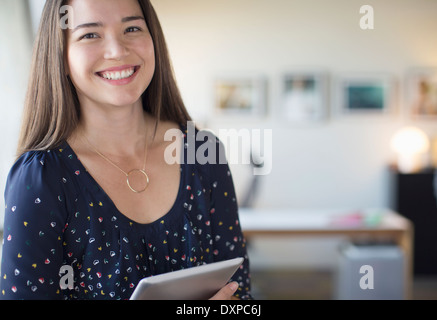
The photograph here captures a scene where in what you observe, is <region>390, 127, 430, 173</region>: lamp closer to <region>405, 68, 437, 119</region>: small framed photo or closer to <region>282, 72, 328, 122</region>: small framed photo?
<region>405, 68, 437, 119</region>: small framed photo

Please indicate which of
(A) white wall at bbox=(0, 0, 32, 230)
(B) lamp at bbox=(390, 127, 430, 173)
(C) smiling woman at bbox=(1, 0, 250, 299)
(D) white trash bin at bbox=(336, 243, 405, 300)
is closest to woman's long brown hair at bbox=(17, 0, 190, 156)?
(C) smiling woman at bbox=(1, 0, 250, 299)

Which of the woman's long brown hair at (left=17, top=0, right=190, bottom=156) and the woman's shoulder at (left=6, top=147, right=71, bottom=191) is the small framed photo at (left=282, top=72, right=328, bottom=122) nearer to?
the woman's long brown hair at (left=17, top=0, right=190, bottom=156)

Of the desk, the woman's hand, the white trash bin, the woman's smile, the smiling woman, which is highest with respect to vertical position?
the woman's smile

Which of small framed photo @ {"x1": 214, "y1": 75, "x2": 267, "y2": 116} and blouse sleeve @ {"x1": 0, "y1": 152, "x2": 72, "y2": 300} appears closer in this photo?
blouse sleeve @ {"x1": 0, "y1": 152, "x2": 72, "y2": 300}

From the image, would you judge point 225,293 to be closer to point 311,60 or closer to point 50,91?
point 50,91

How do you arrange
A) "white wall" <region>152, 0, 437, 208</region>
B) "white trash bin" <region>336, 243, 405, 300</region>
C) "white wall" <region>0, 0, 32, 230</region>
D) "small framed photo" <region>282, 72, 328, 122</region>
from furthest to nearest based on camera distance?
"small framed photo" <region>282, 72, 328, 122</region>, "white wall" <region>152, 0, 437, 208</region>, "white trash bin" <region>336, 243, 405, 300</region>, "white wall" <region>0, 0, 32, 230</region>

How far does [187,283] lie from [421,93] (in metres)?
4.15

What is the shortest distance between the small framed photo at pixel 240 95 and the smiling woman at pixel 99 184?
3.40m

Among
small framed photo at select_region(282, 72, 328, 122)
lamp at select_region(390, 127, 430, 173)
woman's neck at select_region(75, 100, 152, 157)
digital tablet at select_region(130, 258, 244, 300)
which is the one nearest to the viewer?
digital tablet at select_region(130, 258, 244, 300)

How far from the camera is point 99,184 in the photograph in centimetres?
103

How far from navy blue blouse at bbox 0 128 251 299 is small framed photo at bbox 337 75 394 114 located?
3.58 meters

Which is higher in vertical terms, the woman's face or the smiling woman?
the woman's face

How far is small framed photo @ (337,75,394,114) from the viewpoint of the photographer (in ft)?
Answer: 14.6
